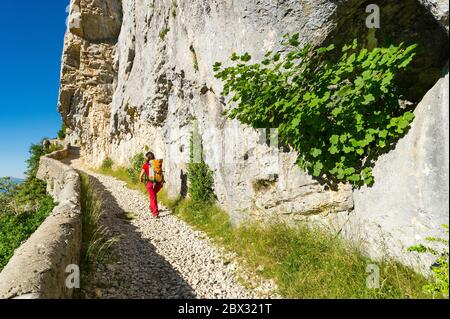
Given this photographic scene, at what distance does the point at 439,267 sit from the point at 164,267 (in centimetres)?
480

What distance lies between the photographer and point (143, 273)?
5273mm

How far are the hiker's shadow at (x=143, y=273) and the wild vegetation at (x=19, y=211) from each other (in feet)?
12.3

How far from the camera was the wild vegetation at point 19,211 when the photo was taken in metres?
8.48

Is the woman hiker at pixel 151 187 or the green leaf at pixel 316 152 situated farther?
the woman hiker at pixel 151 187

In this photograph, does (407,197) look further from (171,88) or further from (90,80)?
(90,80)

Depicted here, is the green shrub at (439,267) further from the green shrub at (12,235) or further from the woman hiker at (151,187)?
the green shrub at (12,235)

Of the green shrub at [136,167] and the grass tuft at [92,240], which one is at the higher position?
the green shrub at [136,167]

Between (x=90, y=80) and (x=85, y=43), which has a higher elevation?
(x=85, y=43)

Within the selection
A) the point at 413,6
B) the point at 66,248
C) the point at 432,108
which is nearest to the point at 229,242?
the point at 66,248

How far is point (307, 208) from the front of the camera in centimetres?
550

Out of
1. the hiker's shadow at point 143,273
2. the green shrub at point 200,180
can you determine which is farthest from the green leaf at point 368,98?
the green shrub at point 200,180

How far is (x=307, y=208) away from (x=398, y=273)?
2.04 metres

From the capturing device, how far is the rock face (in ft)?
14.9

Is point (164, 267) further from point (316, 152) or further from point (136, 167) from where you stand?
point (136, 167)
